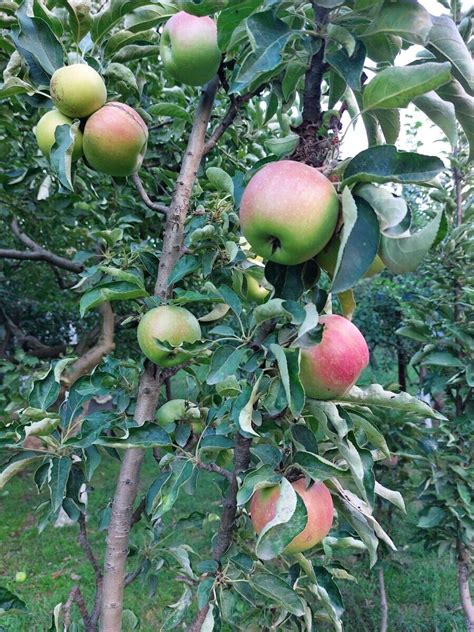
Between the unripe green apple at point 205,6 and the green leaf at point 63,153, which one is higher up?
the unripe green apple at point 205,6

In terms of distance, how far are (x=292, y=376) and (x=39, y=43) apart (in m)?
0.86

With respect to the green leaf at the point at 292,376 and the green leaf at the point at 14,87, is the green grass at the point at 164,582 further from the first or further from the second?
the green leaf at the point at 14,87

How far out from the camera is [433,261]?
210 centimetres

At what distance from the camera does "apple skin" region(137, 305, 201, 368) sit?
3.40ft

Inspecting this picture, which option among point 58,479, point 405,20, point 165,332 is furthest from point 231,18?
point 58,479

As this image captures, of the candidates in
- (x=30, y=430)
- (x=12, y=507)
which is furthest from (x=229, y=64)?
(x=12, y=507)

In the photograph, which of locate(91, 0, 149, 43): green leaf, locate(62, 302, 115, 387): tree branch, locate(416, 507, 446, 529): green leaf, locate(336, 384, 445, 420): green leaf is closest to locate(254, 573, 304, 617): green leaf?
locate(336, 384, 445, 420): green leaf

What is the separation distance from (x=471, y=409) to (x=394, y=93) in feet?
5.74

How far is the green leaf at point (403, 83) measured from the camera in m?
0.60

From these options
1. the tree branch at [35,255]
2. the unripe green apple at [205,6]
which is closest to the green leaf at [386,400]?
the unripe green apple at [205,6]

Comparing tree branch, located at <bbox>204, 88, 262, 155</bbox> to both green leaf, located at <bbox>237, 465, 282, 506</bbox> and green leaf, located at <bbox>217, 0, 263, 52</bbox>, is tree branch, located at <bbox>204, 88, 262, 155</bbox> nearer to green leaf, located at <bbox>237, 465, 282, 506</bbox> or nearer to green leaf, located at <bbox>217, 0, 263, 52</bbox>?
green leaf, located at <bbox>217, 0, 263, 52</bbox>

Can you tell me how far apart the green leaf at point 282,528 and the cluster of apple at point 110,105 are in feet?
2.44

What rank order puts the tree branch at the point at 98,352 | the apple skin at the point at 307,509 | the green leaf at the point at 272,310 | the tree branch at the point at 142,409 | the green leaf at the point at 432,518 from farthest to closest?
the tree branch at the point at 98,352, the green leaf at the point at 432,518, the tree branch at the point at 142,409, the apple skin at the point at 307,509, the green leaf at the point at 272,310

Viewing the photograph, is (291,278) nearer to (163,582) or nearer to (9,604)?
(9,604)
